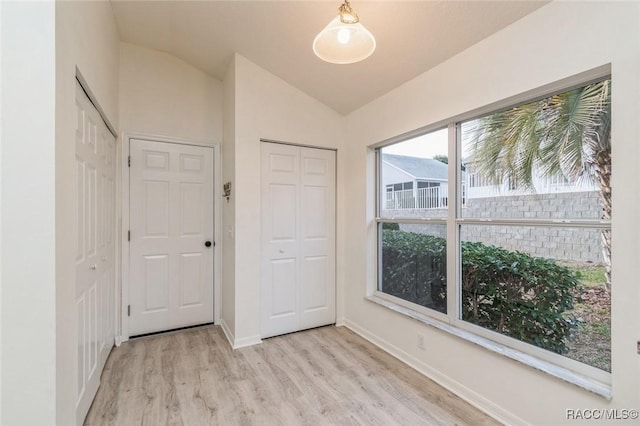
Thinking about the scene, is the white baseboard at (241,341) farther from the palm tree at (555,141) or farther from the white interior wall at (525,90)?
the palm tree at (555,141)

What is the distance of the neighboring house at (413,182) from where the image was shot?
236 centimetres

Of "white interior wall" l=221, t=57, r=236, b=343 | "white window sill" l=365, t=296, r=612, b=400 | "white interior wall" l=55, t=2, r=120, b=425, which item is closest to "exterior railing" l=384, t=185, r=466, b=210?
"white window sill" l=365, t=296, r=612, b=400

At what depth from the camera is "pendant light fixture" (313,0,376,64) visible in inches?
57.1

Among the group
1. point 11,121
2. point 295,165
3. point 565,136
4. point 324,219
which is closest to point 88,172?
point 11,121

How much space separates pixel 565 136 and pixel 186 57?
3.35m

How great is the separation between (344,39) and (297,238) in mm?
2032

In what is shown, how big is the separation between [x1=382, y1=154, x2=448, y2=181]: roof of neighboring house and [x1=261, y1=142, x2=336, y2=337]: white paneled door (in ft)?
2.49

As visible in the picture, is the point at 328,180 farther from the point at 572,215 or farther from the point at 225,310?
the point at 572,215

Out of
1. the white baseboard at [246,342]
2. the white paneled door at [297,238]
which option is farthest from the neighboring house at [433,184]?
the white baseboard at [246,342]

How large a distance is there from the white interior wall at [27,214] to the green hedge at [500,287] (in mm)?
2361

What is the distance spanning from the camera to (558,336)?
5.49 feet

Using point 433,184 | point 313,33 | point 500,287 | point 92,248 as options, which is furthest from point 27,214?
point 500,287

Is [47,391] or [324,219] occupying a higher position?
[324,219]

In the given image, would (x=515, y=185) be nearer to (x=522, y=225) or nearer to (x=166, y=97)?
(x=522, y=225)
